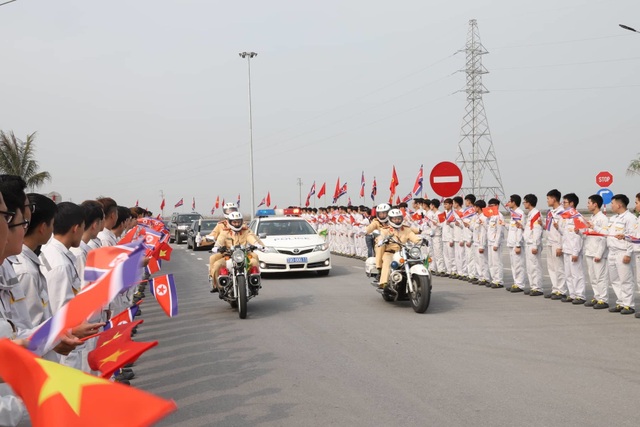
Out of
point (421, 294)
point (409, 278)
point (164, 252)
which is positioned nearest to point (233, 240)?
point (164, 252)

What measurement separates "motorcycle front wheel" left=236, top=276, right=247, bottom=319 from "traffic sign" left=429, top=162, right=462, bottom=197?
6.51 metres

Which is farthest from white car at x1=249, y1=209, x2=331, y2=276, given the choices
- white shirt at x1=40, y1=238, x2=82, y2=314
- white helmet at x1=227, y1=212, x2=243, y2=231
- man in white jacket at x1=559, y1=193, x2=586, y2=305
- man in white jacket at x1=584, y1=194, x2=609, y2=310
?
white shirt at x1=40, y1=238, x2=82, y2=314

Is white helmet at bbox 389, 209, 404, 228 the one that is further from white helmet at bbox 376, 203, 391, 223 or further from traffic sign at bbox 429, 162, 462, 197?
traffic sign at bbox 429, 162, 462, 197

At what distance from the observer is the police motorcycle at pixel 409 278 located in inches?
435

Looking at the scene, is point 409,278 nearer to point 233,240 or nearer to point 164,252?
point 233,240

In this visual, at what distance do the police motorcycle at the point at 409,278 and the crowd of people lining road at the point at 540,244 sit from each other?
820 millimetres

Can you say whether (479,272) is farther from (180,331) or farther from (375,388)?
(375,388)

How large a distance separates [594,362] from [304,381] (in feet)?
10.7

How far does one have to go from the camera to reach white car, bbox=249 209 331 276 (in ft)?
57.3

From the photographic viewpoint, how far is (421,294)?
11.0 meters

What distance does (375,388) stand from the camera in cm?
636

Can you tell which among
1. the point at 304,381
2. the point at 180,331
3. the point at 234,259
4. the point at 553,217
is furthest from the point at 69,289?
the point at 553,217

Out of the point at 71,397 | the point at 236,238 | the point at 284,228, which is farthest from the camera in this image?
the point at 284,228

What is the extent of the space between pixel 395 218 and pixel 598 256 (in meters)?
3.64
